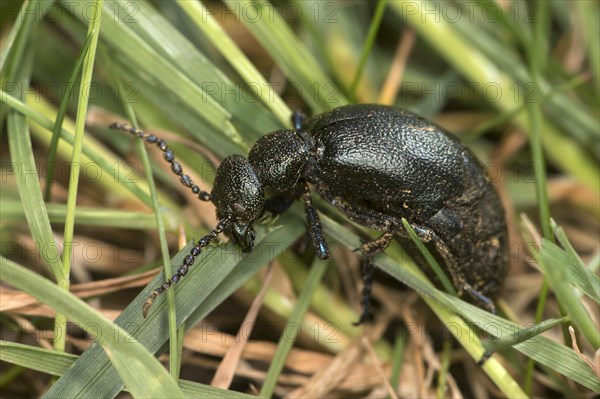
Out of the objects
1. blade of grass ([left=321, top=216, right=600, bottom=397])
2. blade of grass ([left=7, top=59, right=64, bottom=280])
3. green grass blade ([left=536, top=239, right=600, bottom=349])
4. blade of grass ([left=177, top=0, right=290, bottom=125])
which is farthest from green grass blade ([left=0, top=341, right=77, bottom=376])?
green grass blade ([left=536, top=239, right=600, bottom=349])

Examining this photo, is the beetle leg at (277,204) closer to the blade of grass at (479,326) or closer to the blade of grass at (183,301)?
the blade of grass at (183,301)

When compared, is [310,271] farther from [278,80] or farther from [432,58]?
[432,58]

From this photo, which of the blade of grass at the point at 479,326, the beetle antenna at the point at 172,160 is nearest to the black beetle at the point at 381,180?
the beetle antenna at the point at 172,160

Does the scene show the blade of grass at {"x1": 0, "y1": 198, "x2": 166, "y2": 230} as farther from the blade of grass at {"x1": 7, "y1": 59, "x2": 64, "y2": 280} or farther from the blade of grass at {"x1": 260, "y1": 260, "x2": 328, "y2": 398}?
the blade of grass at {"x1": 260, "y1": 260, "x2": 328, "y2": 398}

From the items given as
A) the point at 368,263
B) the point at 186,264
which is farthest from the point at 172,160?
the point at 368,263

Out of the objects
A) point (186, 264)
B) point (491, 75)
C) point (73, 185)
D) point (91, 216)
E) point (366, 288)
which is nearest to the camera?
point (73, 185)

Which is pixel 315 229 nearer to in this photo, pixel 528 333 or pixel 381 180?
pixel 381 180
